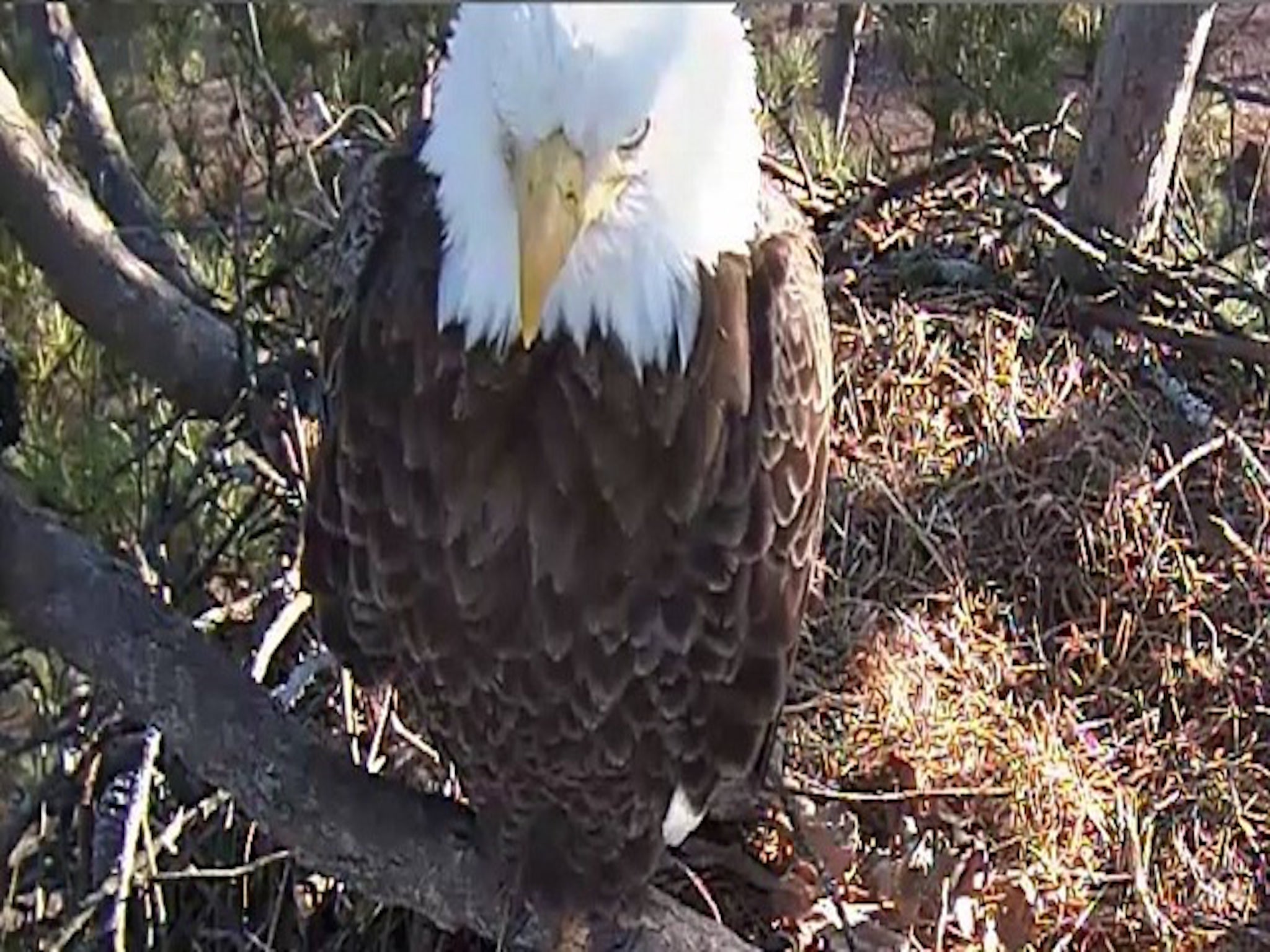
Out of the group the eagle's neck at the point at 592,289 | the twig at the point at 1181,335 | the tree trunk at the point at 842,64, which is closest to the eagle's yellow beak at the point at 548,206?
the eagle's neck at the point at 592,289

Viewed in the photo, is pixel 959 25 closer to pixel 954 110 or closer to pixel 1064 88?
pixel 954 110

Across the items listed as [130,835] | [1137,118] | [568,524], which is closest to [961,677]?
[568,524]

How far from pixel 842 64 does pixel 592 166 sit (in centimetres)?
238

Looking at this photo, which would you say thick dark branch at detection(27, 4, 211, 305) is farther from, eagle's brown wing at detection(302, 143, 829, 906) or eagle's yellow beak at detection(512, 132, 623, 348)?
eagle's yellow beak at detection(512, 132, 623, 348)

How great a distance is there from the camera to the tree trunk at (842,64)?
11.6 feet

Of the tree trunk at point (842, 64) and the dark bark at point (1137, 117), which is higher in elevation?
the tree trunk at point (842, 64)

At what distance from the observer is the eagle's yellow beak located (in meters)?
1.49

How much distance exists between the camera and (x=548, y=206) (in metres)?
1.50

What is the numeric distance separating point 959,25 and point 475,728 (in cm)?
164

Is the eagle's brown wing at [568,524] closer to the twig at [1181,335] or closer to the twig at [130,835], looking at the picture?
the twig at [130,835]

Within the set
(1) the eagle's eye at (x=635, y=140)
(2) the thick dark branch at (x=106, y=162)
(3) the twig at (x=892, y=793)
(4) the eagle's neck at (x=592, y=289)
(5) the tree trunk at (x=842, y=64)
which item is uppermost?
(5) the tree trunk at (x=842, y=64)

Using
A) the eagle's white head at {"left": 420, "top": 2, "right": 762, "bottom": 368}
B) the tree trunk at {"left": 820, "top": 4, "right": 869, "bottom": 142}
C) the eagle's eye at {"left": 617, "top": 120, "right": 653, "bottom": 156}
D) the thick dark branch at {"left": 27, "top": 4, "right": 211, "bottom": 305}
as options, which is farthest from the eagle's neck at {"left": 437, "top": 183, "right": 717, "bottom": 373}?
the tree trunk at {"left": 820, "top": 4, "right": 869, "bottom": 142}

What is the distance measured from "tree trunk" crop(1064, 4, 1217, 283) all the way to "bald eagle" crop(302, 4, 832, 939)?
0.87 m

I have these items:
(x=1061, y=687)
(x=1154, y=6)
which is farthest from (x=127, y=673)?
(x=1154, y=6)
